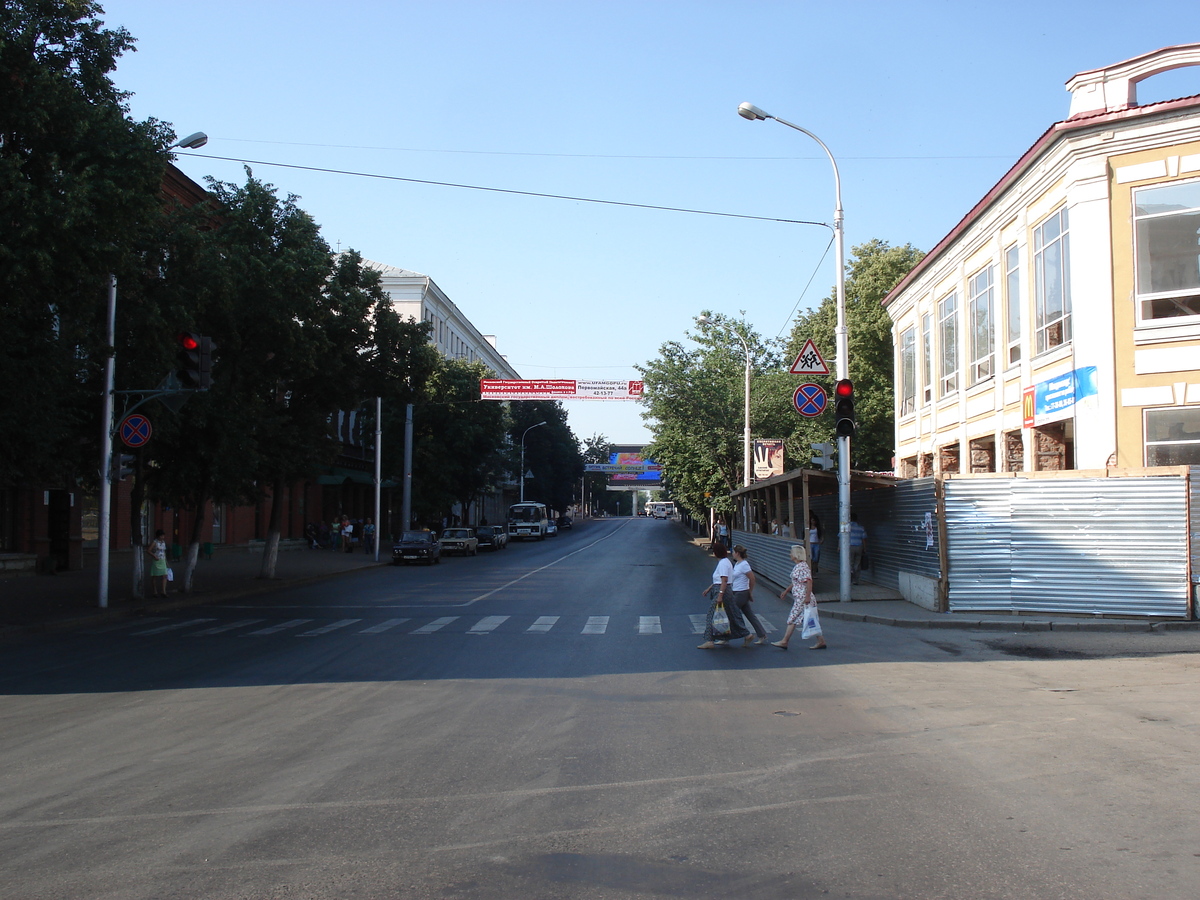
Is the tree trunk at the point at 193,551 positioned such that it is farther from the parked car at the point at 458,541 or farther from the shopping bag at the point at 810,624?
the parked car at the point at 458,541

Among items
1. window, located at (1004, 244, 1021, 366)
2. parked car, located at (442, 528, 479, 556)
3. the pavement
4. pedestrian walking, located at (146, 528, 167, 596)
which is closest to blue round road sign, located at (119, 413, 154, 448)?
pedestrian walking, located at (146, 528, 167, 596)

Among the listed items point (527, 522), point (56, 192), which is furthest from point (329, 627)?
point (527, 522)

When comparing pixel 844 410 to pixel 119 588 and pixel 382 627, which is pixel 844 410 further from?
pixel 119 588

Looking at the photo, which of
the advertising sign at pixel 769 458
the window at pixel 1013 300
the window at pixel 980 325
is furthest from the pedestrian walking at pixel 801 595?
the advertising sign at pixel 769 458

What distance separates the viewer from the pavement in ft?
56.5

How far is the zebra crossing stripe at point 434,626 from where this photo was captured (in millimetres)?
17320

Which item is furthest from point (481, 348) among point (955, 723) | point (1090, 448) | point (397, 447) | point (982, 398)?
point (955, 723)

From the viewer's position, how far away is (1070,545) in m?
18.1

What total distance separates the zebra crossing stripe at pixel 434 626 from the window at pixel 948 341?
17.2 m

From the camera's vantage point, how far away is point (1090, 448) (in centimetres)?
2033

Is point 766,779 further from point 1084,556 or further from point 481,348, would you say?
point 481,348

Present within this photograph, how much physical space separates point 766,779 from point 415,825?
246 cm

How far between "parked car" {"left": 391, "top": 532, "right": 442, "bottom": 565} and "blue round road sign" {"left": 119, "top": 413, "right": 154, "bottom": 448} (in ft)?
71.4

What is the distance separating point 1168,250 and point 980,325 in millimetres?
7628
